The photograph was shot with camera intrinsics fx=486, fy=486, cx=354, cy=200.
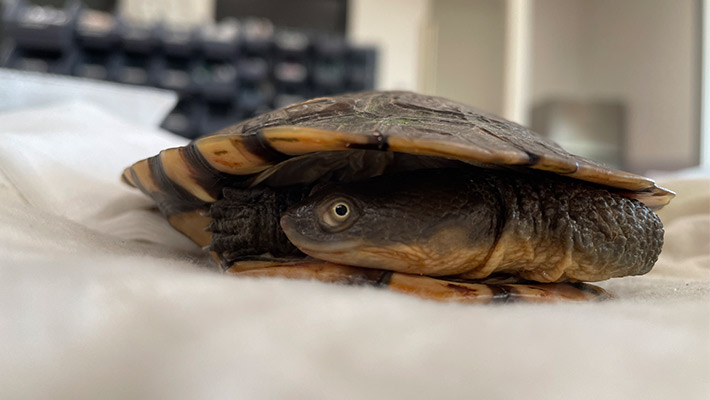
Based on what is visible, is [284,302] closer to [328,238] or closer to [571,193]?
[328,238]

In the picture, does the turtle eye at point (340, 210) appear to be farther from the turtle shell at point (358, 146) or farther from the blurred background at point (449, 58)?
the blurred background at point (449, 58)

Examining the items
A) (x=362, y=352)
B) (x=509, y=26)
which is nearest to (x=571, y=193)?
(x=362, y=352)

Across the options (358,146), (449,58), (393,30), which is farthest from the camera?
(449,58)

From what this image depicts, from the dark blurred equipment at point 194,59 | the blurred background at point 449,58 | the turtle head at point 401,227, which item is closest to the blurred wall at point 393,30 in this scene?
the blurred background at point 449,58

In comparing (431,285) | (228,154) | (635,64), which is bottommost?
(431,285)

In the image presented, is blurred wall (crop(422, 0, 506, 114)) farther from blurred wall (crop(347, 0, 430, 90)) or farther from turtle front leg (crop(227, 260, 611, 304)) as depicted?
turtle front leg (crop(227, 260, 611, 304))

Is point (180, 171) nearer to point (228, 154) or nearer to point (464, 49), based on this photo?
point (228, 154)

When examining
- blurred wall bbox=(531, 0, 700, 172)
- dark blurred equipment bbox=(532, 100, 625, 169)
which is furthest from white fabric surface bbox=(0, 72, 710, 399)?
dark blurred equipment bbox=(532, 100, 625, 169)

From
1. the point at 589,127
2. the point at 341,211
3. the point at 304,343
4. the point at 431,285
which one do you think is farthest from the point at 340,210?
the point at 589,127
